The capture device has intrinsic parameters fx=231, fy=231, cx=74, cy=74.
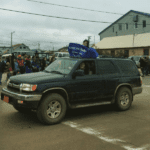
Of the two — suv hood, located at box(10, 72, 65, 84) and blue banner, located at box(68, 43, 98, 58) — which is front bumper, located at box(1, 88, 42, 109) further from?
blue banner, located at box(68, 43, 98, 58)

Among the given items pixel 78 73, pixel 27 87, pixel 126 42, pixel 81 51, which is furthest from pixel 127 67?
pixel 126 42

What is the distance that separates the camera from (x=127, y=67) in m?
7.53

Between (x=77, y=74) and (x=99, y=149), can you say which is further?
(x=77, y=74)

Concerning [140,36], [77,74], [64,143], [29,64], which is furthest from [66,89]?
[140,36]

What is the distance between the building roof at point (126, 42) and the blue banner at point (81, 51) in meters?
35.9

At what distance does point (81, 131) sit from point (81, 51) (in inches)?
113

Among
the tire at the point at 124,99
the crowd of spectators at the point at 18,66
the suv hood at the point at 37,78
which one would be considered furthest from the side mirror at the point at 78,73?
the crowd of spectators at the point at 18,66

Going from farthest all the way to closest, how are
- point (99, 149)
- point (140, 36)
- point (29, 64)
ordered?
point (140, 36), point (29, 64), point (99, 149)

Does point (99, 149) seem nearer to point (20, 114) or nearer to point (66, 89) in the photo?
point (66, 89)

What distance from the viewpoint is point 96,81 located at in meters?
6.56

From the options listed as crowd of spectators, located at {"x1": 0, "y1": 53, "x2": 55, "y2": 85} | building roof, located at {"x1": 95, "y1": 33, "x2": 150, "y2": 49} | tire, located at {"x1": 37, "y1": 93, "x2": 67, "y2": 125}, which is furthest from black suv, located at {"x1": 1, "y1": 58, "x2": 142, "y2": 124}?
building roof, located at {"x1": 95, "y1": 33, "x2": 150, "y2": 49}

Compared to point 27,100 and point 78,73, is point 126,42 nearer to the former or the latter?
point 78,73

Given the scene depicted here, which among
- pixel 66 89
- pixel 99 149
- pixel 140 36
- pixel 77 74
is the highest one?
pixel 140 36

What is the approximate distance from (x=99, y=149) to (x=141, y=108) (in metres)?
3.97
